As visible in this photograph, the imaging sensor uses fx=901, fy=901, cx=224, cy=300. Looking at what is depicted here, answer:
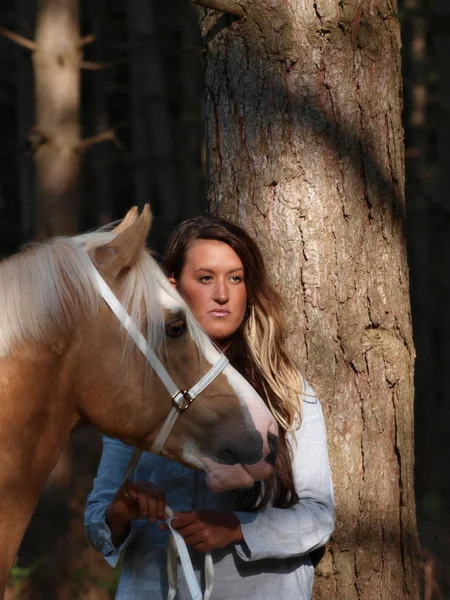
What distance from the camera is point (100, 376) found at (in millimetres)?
2611

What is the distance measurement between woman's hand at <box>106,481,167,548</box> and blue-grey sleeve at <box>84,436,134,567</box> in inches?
1.2

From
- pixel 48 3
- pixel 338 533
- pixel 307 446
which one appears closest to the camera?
pixel 307 446

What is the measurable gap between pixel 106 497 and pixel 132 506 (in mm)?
281

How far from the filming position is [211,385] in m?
2.67

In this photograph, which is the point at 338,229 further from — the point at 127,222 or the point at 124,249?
the point at 124,249

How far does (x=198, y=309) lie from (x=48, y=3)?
4.08 m

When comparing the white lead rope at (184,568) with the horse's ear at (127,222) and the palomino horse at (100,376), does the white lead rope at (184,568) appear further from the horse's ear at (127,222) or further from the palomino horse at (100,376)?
the horse's ear at (127,222)

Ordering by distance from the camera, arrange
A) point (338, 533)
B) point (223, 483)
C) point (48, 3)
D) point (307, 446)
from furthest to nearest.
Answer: point (48, 3) → point (338, 533) → point (307, 446) → point (223, 483)

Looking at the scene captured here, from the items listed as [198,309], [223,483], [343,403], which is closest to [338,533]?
[343,403]

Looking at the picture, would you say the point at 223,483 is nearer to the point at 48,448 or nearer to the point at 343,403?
the point at 48,448

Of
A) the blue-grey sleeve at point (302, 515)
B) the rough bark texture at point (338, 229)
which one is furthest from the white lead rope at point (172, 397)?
the rough bark texture at point (338, 229)

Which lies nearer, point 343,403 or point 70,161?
point 343,403

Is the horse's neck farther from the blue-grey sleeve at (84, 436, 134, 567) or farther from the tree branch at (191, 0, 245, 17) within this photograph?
the tree branch at (191, 0, 245, 17)

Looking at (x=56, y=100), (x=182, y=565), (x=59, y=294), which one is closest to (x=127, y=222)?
(x=59, y=294)
